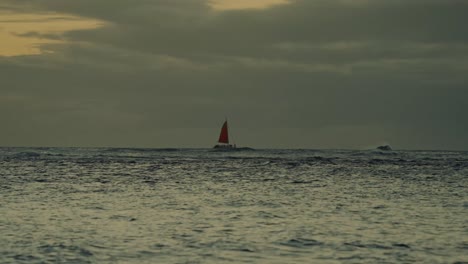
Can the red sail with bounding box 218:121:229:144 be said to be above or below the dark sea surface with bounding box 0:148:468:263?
above

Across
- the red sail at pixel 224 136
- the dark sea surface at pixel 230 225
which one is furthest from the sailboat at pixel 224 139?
the dark sea surface at pixel 230 225

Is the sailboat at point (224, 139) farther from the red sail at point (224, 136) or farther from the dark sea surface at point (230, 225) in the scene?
the dark sea surface at point (230, 225)

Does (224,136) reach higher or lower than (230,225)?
higher

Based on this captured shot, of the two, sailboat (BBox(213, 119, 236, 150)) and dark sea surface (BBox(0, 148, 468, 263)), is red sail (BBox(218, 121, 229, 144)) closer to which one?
sailboat (BBox(213, 119, 236, 150))

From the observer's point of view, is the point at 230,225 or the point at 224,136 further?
the point at 224,136

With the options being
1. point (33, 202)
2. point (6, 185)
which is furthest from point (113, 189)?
point (33, 202)

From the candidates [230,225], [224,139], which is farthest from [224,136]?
[230,225]

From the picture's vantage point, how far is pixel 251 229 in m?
23.4

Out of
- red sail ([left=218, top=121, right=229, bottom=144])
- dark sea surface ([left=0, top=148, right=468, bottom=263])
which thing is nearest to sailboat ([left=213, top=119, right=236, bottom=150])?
red sail ([left=218, top=121, right=229, bottom=144])

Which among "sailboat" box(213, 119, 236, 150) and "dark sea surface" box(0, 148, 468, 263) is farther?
"sailboat" box(213, 119, 236, 150)

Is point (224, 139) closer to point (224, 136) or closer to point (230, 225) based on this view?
point (224, 136)

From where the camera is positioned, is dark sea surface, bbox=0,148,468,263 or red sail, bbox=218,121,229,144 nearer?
dark sea surface, bbox=0,148,468,263

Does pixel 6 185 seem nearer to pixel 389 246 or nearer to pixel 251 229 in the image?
pixel 251 229

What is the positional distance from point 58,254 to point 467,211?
17446 mm
